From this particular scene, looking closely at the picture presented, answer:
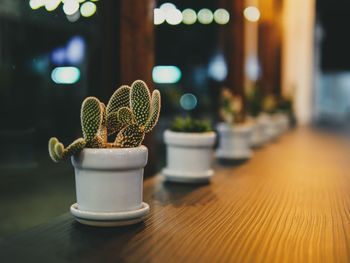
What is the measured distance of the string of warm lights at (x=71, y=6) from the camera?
71.9 inches

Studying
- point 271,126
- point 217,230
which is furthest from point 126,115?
point 271,126

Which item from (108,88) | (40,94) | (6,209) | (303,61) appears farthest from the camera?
(303,61)

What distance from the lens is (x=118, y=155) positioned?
1105mm

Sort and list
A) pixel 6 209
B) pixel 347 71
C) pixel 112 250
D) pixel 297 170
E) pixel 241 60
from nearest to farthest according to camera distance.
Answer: pixel 112 250 → pixel 297 170 → pixel 6 209 → pixel 241 60 → pixel 347 71

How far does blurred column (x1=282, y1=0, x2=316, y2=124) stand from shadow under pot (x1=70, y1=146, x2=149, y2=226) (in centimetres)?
732

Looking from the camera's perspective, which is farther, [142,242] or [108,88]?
[108,88]

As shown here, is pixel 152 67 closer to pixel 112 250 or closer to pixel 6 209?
pixel 112 250

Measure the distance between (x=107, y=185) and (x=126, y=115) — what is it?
0.19m

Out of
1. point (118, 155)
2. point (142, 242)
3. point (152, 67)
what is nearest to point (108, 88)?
point (152, 67)

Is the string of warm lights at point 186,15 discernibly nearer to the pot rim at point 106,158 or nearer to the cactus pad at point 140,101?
the cactus pad at point 140,101

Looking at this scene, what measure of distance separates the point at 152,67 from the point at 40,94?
1.68 metres

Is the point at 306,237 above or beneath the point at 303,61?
beneath

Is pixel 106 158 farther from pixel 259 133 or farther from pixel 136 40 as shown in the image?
pixel 259 133

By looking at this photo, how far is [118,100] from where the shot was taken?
1239 mm
